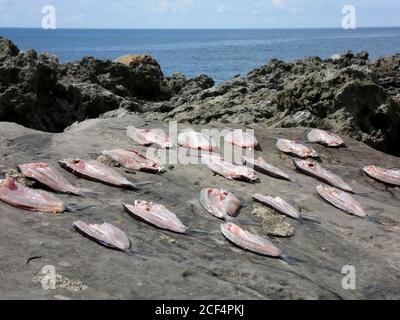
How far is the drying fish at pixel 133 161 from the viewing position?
7098 mm

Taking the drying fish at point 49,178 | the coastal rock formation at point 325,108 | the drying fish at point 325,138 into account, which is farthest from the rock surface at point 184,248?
the coastal rock formation at point 325,108

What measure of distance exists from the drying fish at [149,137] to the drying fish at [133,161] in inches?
27.5

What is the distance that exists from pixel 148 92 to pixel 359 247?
14.0 metres

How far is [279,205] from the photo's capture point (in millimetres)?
6570

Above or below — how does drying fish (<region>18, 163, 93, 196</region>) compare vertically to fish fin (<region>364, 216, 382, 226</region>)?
above

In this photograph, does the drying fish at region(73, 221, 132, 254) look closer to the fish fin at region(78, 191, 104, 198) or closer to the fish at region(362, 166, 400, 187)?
the fish fin at region(78, 191, 104, 198)

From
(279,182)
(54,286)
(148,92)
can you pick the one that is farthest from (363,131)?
(148,92)

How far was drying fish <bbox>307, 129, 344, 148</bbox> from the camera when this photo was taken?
29.6 ft

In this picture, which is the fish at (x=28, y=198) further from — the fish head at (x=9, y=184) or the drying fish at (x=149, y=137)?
the drying fish at (x=149, y=137)

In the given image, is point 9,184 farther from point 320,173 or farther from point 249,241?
point 320,173

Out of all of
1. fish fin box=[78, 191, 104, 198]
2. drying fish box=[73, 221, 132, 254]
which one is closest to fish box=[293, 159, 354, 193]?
fish fin box=[78, 191, 104, 198]

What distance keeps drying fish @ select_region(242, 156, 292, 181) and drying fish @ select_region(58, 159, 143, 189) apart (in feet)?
5.82

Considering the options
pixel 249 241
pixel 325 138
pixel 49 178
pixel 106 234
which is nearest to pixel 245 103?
pixel 325 138
